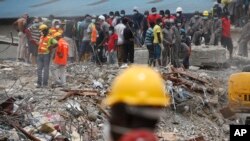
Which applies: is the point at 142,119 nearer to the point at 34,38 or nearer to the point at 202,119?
the point at 202,119

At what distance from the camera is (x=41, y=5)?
2344cm

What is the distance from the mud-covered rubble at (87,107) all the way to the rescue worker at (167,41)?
152cm

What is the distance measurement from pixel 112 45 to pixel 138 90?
554 inches

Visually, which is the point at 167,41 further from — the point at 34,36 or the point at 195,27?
the point at 34,36

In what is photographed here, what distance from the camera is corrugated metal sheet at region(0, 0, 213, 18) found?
70.3 feet

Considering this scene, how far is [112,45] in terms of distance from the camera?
17078mm

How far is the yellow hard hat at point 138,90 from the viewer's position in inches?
119

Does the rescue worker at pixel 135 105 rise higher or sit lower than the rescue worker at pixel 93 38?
higher

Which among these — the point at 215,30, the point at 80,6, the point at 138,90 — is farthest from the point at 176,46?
the point at 138,90

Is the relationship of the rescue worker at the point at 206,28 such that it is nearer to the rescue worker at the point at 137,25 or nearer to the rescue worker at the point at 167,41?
the rescue worker at the point at 137,25

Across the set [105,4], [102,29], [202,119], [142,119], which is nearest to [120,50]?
[102,29]

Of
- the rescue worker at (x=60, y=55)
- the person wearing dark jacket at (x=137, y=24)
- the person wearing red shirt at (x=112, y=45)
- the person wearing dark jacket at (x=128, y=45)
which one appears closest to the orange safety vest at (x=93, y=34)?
the person wearing red shirt at (x=112, y=45)

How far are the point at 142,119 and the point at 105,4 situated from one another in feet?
65.6

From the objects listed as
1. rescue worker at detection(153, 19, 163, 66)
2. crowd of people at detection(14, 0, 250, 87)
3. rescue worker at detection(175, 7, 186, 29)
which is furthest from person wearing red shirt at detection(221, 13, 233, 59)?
rescue worker at detection(153, 19, 163, 66)
